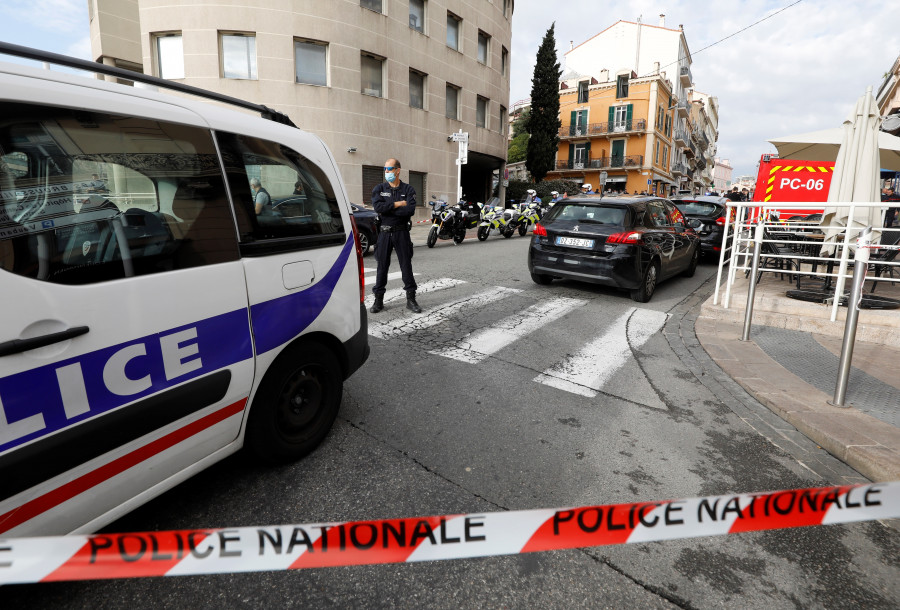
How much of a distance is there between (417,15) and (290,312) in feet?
72.5

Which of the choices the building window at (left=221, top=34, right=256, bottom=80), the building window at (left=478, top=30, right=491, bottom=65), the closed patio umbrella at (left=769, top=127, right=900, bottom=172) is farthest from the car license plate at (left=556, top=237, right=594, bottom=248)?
the building window at (left=478, top=30, right=491, bottom=65)

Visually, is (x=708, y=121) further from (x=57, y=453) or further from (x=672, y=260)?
(x=57, y=453)

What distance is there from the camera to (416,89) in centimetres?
2175

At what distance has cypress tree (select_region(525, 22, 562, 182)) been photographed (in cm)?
3675

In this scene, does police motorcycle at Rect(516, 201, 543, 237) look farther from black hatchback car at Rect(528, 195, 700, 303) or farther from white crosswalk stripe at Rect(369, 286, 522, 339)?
white crosswalk stripe at Rect(369, 286, 522, 339)

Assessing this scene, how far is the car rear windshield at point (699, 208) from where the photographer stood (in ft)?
39.1

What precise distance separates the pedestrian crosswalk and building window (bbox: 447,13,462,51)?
61.8 feet

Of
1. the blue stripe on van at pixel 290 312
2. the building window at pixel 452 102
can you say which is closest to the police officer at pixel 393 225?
the blue stripe on van at pixel 290 312

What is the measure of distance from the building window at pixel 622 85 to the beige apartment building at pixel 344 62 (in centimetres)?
2287

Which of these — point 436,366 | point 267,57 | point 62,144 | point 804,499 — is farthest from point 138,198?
point 267,57

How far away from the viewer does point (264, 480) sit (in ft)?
8.92

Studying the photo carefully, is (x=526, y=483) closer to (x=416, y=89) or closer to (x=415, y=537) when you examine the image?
(x=415, y=537)

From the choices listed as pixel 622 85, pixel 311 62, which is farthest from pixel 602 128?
pixel 311 62

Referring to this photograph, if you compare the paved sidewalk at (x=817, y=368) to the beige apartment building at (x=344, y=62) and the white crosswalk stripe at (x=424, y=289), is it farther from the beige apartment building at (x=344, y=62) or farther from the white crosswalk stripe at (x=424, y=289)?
the beige apartment building at (x=344, y=62)
